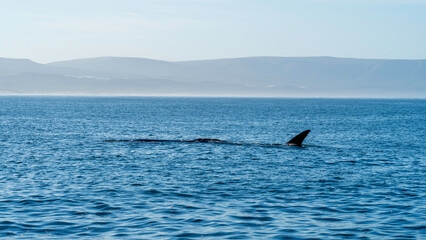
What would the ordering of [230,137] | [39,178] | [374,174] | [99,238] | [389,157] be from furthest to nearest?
[230,137], [389,157], [374,174], [39,178], [99,238]

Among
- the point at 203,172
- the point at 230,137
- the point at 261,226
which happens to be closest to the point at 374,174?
the point at 203,172

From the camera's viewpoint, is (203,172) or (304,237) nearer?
(304,237)

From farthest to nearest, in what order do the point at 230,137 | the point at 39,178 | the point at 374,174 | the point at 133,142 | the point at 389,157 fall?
the point at 230,137, the point at 133,142, the point at 389,157, the point at 374,174, the point at 39,178

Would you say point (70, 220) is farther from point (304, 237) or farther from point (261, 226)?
point (304, 237)

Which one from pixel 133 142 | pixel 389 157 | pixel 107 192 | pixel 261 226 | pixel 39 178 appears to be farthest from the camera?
pixel 133 142

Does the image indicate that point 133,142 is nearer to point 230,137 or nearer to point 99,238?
point 230,137

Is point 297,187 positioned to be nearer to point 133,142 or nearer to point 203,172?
point 203,172

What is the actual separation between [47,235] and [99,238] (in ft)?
6.11

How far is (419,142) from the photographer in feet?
187

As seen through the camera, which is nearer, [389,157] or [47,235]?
[47,235]

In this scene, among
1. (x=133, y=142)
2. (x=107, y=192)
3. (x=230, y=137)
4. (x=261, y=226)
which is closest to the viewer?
(x=261, y=226)

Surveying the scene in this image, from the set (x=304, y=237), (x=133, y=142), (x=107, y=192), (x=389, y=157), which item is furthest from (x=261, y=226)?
(x=133, y=142)

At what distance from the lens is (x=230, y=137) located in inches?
2453

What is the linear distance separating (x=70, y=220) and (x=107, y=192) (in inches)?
207
